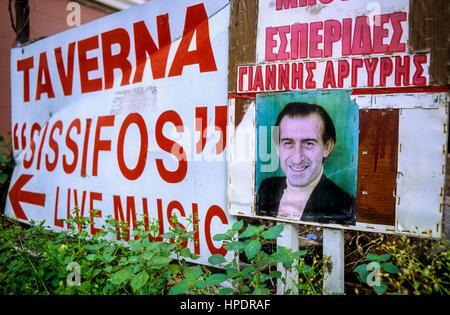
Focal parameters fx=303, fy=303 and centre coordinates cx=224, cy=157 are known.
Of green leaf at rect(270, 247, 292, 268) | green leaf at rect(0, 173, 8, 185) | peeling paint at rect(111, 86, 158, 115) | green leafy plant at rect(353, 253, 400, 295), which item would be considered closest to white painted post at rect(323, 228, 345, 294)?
green leafy plant at rect(353, 253, 400, 295)

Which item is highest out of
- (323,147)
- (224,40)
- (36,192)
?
(224,40)

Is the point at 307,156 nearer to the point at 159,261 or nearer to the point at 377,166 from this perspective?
the point at 377,166

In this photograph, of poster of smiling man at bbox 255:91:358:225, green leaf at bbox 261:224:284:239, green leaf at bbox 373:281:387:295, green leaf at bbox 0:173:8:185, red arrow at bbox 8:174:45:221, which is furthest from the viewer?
green leaf at bbox 0:173:8:185

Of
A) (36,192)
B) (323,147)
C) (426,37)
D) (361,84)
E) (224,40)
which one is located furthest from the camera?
(36,192)

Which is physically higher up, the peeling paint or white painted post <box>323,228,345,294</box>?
the peeling paint

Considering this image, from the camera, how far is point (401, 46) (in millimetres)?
1388

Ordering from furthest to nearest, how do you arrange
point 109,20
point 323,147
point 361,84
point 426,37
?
point 109,20, point 323,147, point 361,84, point 426,37

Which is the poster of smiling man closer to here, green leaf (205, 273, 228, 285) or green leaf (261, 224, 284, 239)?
green leaf (261, 224, 284, 239)

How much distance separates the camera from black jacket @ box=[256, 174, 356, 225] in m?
1.50

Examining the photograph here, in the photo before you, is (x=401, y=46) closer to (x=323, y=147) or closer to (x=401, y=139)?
(x=401, y=139)

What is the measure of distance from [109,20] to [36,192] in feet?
5.62

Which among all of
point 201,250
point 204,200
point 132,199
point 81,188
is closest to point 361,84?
point 204,200

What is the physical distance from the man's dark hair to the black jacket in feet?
0.69
